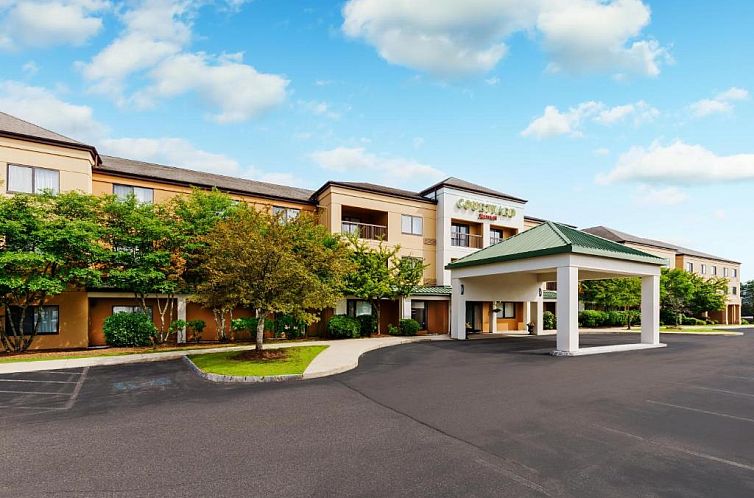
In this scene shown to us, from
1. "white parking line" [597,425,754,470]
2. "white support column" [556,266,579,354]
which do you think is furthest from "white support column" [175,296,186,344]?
"white parking line" [597,425,754,470]

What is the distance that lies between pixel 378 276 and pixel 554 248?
1067 cm

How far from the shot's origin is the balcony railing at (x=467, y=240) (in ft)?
108

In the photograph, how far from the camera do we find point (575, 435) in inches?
288

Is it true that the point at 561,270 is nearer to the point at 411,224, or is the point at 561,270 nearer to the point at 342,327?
the point at 342,327

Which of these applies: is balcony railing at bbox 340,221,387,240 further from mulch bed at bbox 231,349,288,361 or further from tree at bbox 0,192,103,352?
tree at bbox 0,192,103,352

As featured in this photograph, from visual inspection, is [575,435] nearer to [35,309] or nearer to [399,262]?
[399,262]

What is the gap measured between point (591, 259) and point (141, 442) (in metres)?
19.0

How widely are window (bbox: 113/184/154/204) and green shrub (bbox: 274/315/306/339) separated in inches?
412

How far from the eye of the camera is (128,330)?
803 inches

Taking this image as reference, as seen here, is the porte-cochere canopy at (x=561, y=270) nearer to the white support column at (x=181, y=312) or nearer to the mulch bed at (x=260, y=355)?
the mulch bed at (x=260, y=355)

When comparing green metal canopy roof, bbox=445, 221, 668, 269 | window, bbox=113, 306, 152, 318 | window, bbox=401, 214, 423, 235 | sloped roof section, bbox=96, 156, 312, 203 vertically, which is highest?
sloped roof section, bbox=96, 156, 312, 203

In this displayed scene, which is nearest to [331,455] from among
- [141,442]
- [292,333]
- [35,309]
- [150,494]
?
[150,494]

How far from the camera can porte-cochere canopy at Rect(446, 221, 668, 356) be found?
18.3m

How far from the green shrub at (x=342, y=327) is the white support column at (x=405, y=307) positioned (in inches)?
164
